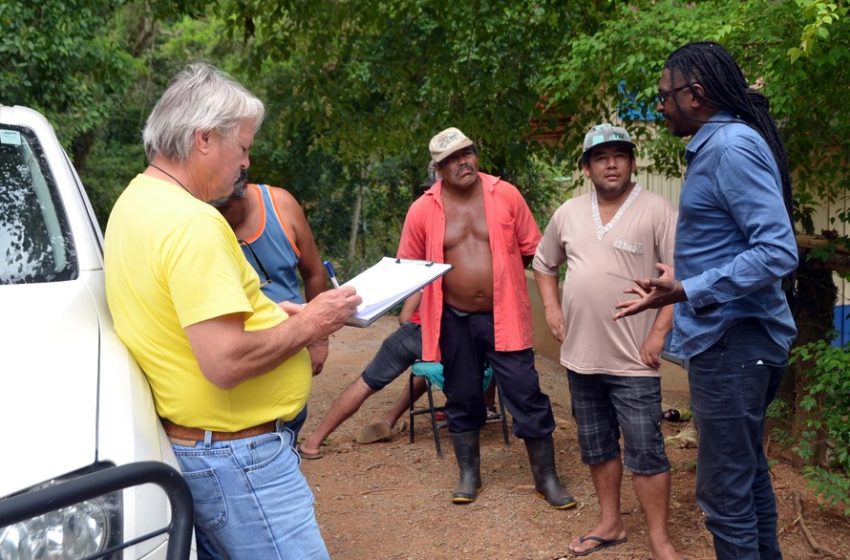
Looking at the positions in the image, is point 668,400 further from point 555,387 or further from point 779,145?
point 779,145

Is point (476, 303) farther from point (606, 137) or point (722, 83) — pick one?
point (722, 83)

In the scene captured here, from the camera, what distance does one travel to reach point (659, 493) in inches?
170

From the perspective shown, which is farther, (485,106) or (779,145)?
(485,106)

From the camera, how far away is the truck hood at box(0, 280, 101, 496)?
2.14 meters

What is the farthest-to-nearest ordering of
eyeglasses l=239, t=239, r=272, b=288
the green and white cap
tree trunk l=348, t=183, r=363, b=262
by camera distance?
tree trunk l=348, t=183, r=363, b=262 → the green and white cap → eyeglasses l=239, t=239, r=272, b=288

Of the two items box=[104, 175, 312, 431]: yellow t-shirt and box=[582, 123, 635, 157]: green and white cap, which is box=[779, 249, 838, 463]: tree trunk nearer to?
box=[582, 123, 635, 157]: green and white cap

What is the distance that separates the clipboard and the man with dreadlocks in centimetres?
71

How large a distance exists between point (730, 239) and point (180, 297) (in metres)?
1.83

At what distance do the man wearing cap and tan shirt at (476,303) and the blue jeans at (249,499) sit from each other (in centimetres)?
262

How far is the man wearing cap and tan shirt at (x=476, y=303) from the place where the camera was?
5215 millimetres

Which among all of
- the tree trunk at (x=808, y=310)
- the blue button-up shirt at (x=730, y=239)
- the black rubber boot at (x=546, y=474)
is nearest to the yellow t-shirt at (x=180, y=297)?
the blue button-up shirt at (x=730, y=239)

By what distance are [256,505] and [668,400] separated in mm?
5478

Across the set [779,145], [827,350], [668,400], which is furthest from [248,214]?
[668,400]

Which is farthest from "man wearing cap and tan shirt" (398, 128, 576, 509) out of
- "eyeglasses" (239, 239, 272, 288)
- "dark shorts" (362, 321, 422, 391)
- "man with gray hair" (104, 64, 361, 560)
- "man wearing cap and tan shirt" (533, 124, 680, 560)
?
"man with gray hair" (104, 64, 361, 560)
